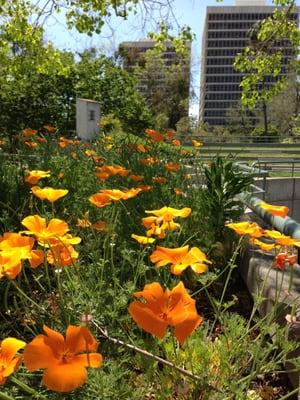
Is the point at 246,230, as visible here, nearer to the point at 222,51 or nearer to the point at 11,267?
the point at 11,267

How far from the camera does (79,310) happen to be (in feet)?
4.99

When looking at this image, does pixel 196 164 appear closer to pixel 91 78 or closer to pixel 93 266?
pixel 93 266

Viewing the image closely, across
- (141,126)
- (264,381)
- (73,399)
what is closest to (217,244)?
(264,381)

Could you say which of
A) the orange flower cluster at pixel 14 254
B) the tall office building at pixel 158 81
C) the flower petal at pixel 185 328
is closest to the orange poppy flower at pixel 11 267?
the orange flower cluster at pixel 14 254

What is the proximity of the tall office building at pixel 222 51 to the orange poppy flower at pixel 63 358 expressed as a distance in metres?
106

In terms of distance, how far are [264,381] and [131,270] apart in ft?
2.31

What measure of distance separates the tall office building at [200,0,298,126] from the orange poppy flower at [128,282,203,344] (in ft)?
348

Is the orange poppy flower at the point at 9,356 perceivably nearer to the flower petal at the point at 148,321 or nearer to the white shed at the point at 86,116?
the flower petal at the point at 148,321

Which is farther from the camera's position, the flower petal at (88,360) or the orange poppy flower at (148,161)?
the orange poppy flower at (148,161)

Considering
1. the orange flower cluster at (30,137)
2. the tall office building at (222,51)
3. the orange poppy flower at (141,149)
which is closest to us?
the orange poppy flower at (141,149)

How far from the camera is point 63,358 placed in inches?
37.3

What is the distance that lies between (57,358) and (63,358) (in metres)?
0.01

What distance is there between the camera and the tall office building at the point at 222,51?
110438 millimetres

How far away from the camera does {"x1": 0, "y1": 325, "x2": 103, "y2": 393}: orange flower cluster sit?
0.87 metres
